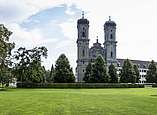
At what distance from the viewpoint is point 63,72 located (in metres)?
92.8

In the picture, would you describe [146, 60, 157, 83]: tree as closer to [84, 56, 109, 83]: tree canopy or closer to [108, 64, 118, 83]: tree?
[108, 64, 118, 83]: tree

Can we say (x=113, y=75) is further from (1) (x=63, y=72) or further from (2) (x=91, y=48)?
(2) (x=91, y=48)

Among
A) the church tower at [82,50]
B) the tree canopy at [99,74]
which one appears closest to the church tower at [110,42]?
the church tower at [82,50]

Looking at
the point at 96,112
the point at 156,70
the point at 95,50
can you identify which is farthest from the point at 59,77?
the point at 96,112

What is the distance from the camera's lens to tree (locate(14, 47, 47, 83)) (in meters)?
80.4

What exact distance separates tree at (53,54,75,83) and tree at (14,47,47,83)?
11.0 m

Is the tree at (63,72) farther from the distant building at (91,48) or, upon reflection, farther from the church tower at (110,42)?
the church tower at (110,42)

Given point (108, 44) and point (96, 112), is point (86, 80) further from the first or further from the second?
point (96, 112)

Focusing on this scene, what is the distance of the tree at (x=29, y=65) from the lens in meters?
80.4

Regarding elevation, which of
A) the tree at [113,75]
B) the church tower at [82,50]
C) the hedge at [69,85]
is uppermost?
the church tower at [82,50]

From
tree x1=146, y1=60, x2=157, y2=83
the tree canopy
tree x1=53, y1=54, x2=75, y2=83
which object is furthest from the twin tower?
tree x1=53, y1=54, x2=75, y2=83

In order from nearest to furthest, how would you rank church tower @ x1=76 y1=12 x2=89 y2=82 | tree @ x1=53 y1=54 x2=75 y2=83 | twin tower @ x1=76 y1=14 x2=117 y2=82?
tree @ x1=53 y1=54 x2=75 y2=83 < church tower @ x1=76 y1=12 x2=89 y2=82 < twin tower @ x1=76 y1=14 x2=117 y2=82

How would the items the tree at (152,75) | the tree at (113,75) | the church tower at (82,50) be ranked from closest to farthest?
the tree at (113,75), the tree at (152,75), the church tower at (82,50)

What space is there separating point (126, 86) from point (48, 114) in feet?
230
